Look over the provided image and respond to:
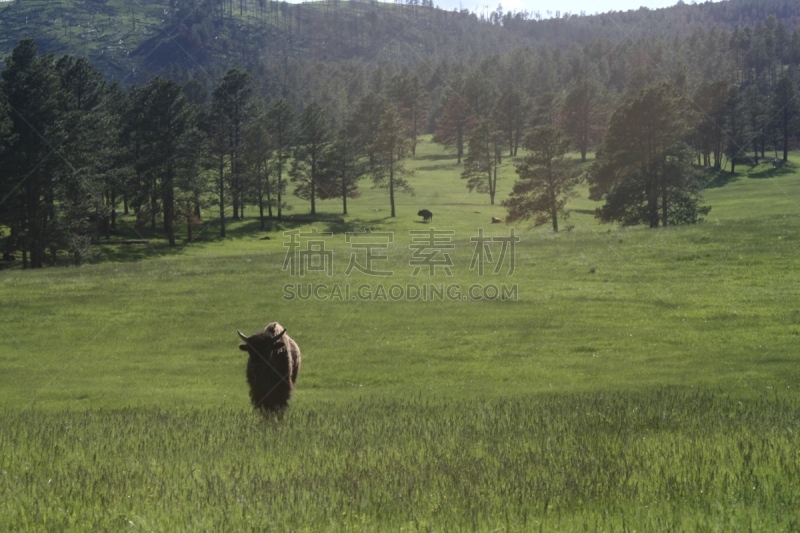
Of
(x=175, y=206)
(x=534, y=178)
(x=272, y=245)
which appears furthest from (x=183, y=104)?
(x=534, y=178)

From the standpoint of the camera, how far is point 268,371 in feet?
45.5

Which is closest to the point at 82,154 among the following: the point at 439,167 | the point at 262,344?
the point at 262,344

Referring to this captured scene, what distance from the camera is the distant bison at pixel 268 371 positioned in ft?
45.3

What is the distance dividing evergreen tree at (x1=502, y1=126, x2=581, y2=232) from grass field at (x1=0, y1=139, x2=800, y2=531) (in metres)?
17.7

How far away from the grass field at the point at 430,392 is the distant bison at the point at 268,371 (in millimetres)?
485

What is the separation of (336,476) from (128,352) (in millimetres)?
21889

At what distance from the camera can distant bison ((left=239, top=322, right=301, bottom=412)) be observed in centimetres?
1380

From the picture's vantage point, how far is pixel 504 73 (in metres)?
182

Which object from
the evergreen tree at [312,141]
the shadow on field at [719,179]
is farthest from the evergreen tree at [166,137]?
the shadow on field at [719,179]

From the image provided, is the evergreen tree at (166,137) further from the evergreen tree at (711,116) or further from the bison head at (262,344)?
the evergreen tree at (711,116)

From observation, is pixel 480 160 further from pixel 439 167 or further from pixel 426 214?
pixel 439 167

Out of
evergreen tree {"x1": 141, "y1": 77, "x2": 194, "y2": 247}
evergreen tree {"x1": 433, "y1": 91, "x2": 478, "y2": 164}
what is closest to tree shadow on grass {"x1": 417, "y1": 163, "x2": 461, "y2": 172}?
evergreen tree {"x1": 433, "y1": 91, "x2": 478, "y2": 164}

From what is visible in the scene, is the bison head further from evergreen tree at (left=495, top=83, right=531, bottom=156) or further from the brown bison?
evergreen tree at (left=495, top=83, right=531, bottom=156)

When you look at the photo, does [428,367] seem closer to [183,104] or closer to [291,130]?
[183,104]
